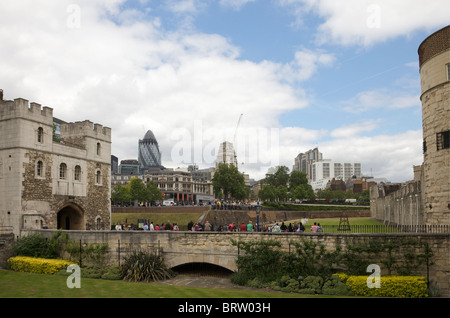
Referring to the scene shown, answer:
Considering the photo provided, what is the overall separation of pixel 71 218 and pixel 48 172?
19.1ft

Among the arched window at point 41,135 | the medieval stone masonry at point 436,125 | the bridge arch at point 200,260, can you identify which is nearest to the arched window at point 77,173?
the arched window at point 41,135

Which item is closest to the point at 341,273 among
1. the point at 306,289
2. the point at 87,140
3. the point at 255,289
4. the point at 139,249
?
the point at 306,289

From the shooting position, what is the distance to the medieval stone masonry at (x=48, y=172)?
1096 inches

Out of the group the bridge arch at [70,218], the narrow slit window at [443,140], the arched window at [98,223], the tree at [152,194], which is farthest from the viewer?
the tree at [152,194]

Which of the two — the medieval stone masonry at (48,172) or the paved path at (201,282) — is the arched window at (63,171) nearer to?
the medieval stone masonry at (48,172)

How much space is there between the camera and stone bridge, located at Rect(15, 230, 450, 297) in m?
18.0

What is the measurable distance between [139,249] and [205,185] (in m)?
155

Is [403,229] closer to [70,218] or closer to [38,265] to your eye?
[38,265]

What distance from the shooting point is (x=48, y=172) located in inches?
1187

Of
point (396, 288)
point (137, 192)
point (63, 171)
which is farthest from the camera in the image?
point (137, 192)

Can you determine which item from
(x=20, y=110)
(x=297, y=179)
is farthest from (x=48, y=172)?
(x=297, y=179)

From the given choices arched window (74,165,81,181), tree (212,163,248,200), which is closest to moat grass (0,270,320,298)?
arched window (74,165,81,181)

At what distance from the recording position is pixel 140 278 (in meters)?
21.2

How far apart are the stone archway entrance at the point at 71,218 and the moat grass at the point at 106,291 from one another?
1386 cm
